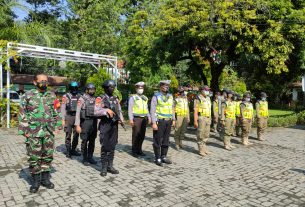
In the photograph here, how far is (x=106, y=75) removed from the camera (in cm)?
1708

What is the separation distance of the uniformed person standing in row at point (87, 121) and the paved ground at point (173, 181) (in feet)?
1.11

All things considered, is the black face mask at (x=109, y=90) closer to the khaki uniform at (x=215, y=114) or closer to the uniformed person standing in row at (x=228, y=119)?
the uniformed person standing in row at (x=228, y=119)

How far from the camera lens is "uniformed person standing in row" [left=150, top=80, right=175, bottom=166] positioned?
711 cm

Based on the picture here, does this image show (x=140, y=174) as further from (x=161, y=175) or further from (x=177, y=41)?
(x=177, y=41)

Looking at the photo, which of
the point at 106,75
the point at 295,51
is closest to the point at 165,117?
the point at 295,51

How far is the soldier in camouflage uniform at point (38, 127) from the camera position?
5164mm

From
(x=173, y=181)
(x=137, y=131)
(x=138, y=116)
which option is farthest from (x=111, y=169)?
(x=138, y=116)

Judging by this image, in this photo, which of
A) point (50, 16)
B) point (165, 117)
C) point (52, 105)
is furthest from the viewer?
point (50, 16)

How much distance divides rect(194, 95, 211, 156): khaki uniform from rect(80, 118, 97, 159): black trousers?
2.78 metres

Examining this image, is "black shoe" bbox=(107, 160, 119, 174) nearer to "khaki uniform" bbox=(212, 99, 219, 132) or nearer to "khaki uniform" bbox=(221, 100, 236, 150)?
"khaki uniform" bbox=(221, 100, 236, 150)

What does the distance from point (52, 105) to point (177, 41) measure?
316 inches

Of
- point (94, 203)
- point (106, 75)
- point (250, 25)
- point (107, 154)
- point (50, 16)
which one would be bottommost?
point (94, 203)

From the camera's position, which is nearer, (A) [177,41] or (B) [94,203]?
(B) [94,203]

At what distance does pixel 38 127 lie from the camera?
5188mm
